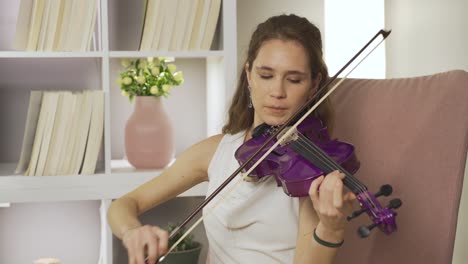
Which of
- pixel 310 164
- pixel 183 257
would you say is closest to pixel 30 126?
pixel 183 257

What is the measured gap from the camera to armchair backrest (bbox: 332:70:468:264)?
136 centimetres

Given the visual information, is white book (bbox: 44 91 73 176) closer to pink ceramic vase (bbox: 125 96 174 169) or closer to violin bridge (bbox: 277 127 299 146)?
pink ceramic vase (bbox: 125 96 174 169)

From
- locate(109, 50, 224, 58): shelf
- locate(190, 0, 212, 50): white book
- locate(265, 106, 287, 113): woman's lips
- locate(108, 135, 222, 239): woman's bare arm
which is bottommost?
locate(108, 135, 222, 239): woman's bare arm

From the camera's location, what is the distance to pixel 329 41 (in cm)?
253

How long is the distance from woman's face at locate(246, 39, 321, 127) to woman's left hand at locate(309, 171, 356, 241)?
0.85ft

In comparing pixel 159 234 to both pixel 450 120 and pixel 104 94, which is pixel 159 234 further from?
pixel 104 94

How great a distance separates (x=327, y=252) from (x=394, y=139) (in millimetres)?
397

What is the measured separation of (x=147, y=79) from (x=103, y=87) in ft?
0.65

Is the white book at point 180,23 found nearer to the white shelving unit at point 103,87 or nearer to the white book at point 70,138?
the white shelving unit at point 103,87

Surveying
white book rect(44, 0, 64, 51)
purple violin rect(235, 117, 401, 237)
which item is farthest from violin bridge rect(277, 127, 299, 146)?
white book rect(44, 0, 64, 51)

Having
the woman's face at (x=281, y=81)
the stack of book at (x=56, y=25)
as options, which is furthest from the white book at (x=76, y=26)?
the woman's face at (x=281, y=81)

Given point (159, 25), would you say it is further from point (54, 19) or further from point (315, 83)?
point (315, 83)

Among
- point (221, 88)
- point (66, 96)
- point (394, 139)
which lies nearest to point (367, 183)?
point (394, 139)

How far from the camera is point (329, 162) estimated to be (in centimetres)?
122
